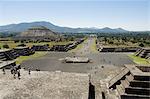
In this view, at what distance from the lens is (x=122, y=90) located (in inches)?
814

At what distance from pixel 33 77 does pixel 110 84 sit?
8.45 meters

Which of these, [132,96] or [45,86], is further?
[45,86]

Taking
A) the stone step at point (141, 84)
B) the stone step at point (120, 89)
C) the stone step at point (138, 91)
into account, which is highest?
the stone step at point (141, 84)

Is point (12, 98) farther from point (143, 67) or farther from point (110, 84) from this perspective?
point (143, 67)

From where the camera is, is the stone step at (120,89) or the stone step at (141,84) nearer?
the stone step at (141,84)

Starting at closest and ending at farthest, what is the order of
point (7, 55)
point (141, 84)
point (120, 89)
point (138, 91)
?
point (138, 91) → point (141, 84) → point (120, 89) → point (7, 55)

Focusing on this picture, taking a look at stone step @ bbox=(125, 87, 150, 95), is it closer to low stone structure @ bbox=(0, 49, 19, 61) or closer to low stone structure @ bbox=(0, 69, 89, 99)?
low stone structure @ bbox=(0, 69, 89, 99)

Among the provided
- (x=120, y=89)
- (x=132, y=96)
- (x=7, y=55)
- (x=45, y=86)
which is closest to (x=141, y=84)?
(x=132, y=96)

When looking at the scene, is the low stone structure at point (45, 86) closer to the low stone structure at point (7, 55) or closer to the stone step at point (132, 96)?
the stone step at point (132, 96)

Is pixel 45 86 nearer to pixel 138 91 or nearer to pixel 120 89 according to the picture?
pixel 120 89

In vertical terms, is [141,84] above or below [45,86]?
above

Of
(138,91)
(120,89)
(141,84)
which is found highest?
(141,84)

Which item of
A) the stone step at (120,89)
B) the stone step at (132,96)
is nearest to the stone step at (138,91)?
the stone step at (132,96)

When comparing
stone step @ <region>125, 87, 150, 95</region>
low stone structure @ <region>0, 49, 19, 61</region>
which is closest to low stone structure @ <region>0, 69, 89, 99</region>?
stone step @ <region>125, 87, 150, 95</region>
